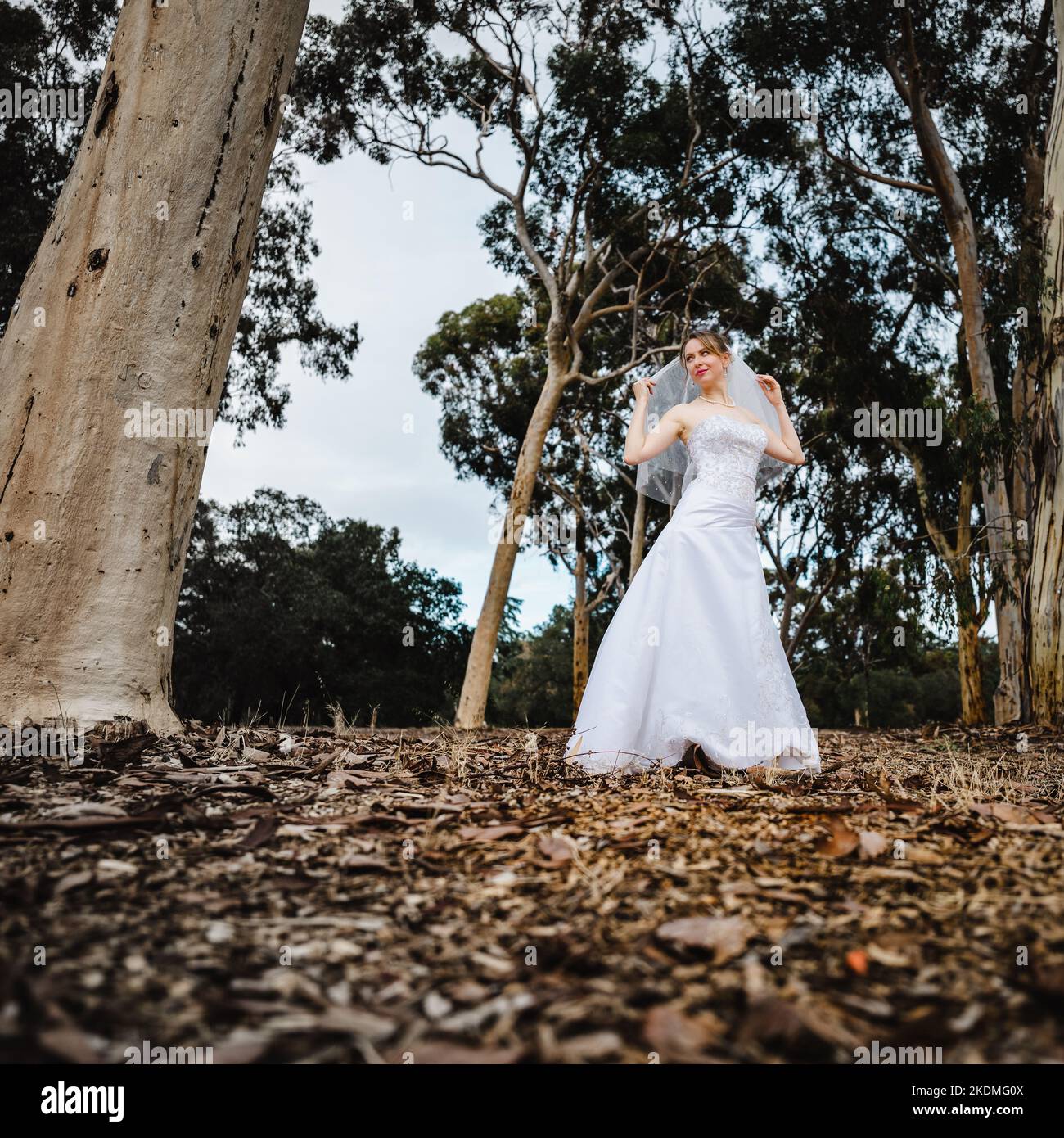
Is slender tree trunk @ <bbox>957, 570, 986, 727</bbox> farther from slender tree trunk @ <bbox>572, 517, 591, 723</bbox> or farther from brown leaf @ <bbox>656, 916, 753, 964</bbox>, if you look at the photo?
brown leaf @ <bbox>656, 916, 753, 964</bbox>

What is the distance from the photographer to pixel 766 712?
4.01m

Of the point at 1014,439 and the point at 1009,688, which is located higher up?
the point at 1014,439

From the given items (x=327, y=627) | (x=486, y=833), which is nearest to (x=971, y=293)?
(x=486, y=833)

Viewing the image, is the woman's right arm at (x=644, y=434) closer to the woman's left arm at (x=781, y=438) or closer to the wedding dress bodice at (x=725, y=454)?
the wedding dress bodice at (x=725, y=454)

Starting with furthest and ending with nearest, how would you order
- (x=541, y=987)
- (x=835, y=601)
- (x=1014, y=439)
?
(x=835, y=601) → (x=1014, y=439) → (x=541, y=987)

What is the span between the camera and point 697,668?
3979mm

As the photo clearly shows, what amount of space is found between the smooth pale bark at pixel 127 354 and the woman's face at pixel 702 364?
233 centimetres

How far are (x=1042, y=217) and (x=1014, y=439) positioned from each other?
236 centimetres

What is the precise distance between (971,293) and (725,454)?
9.10 m

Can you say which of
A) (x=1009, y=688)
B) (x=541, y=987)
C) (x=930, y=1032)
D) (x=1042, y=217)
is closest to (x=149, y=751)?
(x=541, y=987)

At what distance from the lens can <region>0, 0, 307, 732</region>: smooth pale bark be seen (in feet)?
11.2

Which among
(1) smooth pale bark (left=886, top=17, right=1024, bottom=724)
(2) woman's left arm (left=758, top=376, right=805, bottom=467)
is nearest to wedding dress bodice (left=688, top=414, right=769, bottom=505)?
(2) woman's left arm (left=758, top=376, right=805, bottom=467)

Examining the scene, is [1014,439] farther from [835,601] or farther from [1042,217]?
[835,601]

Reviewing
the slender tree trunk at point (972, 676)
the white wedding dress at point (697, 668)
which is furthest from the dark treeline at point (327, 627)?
the white wedding dress at point (697, 668)
